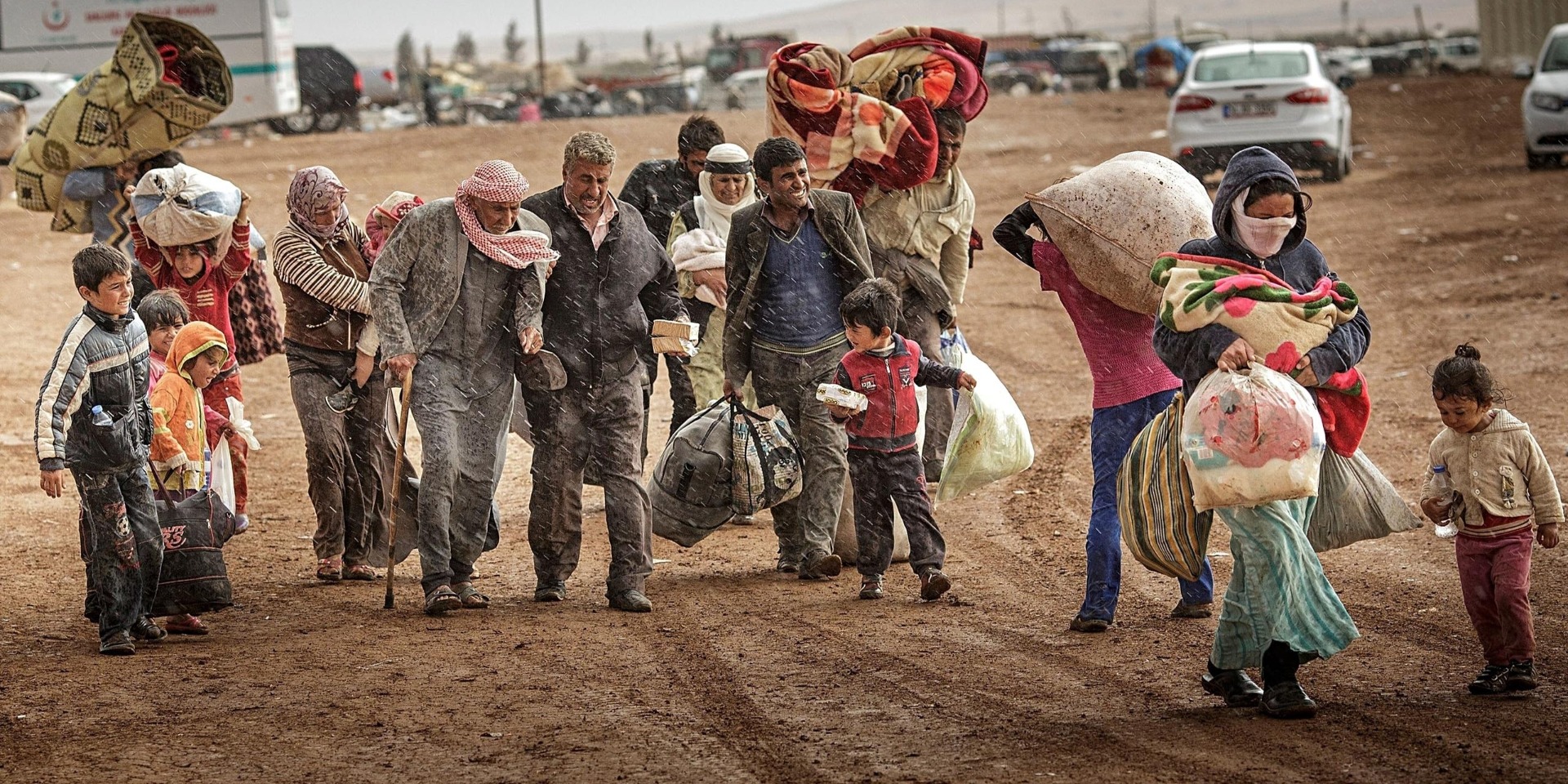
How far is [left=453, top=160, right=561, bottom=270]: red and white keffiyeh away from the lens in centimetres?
706

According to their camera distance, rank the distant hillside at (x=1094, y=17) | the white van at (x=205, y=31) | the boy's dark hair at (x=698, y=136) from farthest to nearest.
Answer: the distant hillside at (x=1094, y=17), the white van at (x=205, y=31), the boy's dark hair at (x=698, y=136)

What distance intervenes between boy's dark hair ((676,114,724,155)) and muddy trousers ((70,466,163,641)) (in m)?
3.22

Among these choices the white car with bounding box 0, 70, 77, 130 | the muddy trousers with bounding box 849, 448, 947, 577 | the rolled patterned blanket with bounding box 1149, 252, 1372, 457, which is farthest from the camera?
the white car with bounding box 0, 70, 77, 130

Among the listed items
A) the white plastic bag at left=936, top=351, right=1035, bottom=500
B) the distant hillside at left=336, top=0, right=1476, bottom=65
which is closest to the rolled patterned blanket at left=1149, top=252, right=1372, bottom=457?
the white plastic bag at left=936, top=351, right=1035, bottom=500

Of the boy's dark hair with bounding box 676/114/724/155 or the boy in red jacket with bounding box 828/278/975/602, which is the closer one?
the boy in red jacket with bounding box 828/278/975/602

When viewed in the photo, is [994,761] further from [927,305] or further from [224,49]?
[224,49]

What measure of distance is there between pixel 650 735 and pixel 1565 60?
19451 millimetres

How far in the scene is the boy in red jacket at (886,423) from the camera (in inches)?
279

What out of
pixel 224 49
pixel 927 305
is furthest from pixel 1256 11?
pixel 927 305

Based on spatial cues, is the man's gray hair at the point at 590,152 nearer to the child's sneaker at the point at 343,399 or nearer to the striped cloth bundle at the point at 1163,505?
the child's sneaker at the point at 343,399

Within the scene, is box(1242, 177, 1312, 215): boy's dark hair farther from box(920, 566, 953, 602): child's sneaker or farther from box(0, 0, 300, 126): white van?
box(0, 0, 300, 126): white van

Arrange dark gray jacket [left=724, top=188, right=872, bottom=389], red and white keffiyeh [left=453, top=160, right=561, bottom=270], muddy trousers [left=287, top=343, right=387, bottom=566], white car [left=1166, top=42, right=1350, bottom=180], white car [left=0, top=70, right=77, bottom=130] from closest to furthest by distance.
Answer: red and white keffiyeh [left=453, top=160, right=561, bottom=270] < dark gray jacket [left=724, top=188, right=872, bottom=389] < muddy trousers [left=287, top=343, right=387, bottom=566] < white car [left=1166, top=42, right=1350, bottom=180] < white car [left=0, top=70, right=77, bottom=130]

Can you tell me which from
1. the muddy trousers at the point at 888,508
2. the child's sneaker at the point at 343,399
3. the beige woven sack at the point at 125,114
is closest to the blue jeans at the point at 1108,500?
the muddy trousers at the point at 888,508

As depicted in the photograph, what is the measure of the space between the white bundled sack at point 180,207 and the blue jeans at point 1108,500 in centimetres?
376
